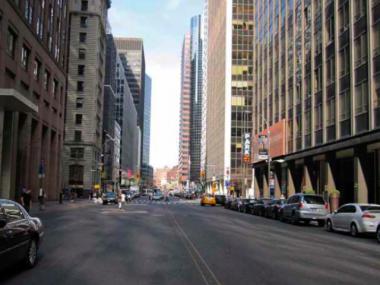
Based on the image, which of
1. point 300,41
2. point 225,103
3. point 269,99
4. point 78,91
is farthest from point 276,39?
point 78,91

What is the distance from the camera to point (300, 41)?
48.8m

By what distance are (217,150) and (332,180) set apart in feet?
231

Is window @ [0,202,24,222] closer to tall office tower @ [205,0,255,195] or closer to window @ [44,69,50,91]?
window @ [44,69,50,91]

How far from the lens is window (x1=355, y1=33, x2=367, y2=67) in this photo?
34.0 metres

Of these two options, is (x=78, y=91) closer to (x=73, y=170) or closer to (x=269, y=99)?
(x=73, y=170)

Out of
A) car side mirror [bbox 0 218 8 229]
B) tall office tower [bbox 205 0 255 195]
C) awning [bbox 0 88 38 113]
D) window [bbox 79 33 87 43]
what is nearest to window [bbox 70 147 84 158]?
window [bbox 79 33 87 43]

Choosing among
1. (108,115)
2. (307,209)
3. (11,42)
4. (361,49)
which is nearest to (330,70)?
(361,49)

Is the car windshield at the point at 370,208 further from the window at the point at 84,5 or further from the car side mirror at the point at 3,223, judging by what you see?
the window at the point at 84,5

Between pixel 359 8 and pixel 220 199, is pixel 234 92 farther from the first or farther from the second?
pixel 359 8

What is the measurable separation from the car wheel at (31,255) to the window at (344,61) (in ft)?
99.2

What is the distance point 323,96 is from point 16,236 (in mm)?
35288

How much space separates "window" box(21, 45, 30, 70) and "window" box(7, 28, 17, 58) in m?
2.56

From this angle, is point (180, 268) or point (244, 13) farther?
point (244, 13)

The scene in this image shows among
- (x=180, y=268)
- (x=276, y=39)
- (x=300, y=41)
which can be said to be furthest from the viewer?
(x=276, y=39)
